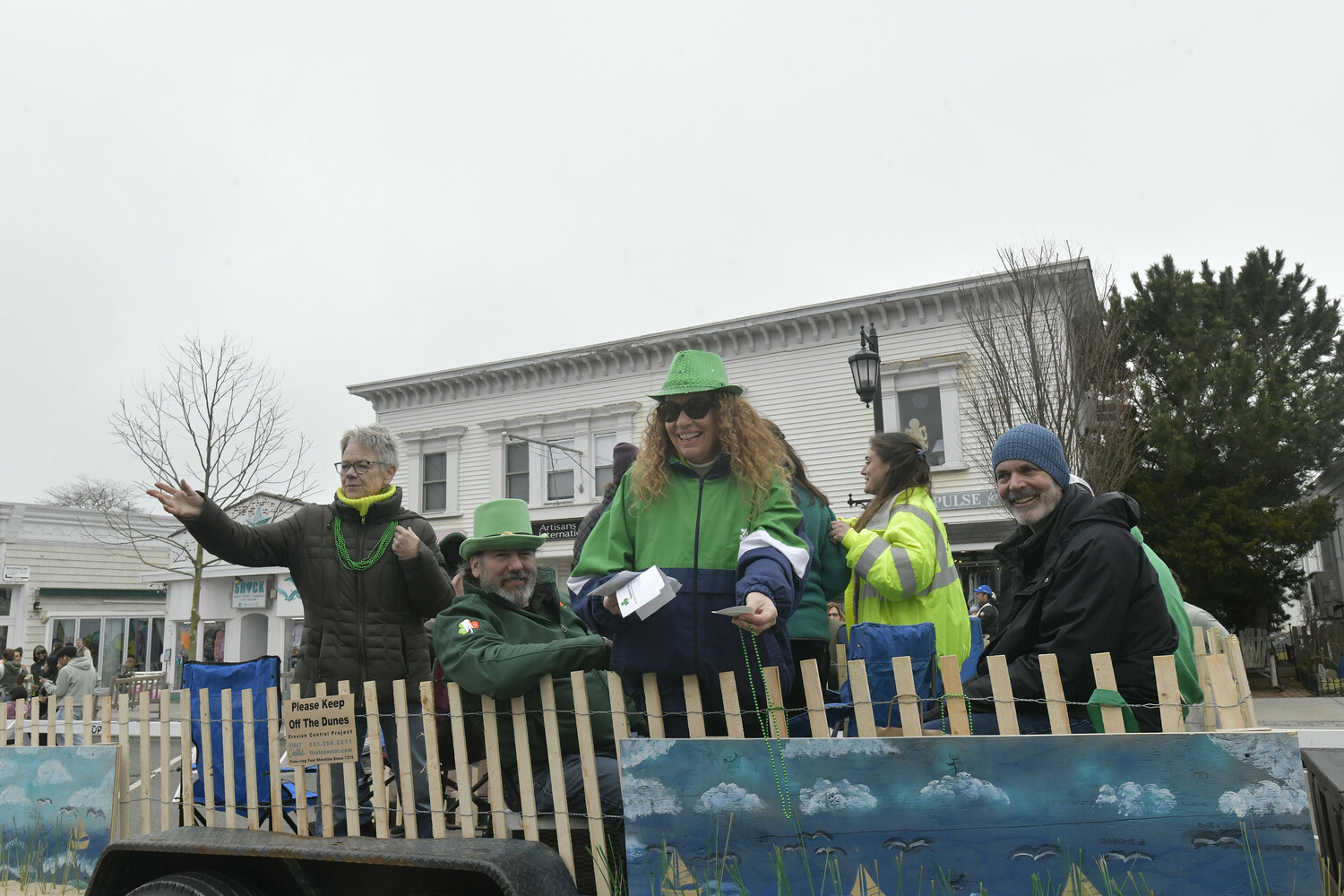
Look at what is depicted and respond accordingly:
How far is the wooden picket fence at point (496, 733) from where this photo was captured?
85.5 inches

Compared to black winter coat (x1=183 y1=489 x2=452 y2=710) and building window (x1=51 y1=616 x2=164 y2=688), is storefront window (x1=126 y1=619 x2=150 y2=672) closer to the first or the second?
building window (x1=51 y1=616 x2=164 y2=688)

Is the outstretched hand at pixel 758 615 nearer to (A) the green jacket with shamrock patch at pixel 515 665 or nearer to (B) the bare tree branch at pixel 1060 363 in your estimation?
(A) the green jacket with shamrock patch at pixel 515 665

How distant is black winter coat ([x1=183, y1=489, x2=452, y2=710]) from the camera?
4.10 metres

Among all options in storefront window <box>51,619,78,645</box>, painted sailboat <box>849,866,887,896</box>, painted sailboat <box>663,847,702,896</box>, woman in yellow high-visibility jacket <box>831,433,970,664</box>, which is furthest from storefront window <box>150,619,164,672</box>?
painted sailboat <box>849,866,887,896</box>

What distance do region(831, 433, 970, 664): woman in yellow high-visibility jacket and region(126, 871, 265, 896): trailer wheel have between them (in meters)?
2.22

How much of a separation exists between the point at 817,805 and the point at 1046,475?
141 cm

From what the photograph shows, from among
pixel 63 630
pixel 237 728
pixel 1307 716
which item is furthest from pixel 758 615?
A: pixel 63 630

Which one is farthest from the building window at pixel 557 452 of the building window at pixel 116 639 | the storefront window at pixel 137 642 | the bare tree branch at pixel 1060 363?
the storefront window at pixel 137 642

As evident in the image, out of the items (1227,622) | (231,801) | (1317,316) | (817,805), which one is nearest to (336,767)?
(231,801)

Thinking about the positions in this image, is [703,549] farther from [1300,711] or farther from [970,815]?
[1300,711]

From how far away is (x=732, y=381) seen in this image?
22094mm

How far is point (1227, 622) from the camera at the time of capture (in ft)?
59.4

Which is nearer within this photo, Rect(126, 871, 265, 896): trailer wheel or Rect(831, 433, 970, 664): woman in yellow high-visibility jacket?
Rect(126, 871, 265, 896): trailer wheel

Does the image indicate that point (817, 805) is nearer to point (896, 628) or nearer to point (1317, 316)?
point (896, 628)
